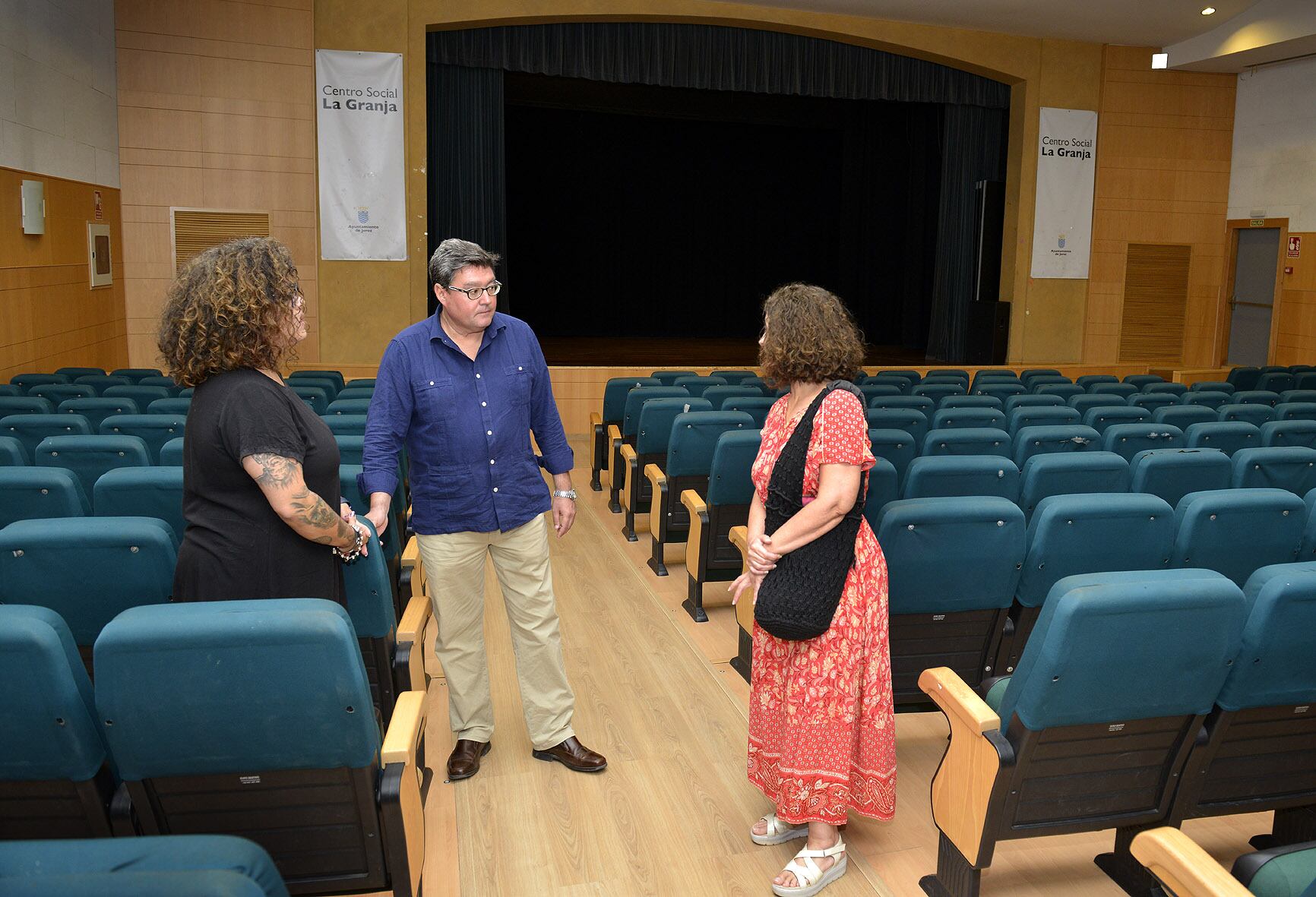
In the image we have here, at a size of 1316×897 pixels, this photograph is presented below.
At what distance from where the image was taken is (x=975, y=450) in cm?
439

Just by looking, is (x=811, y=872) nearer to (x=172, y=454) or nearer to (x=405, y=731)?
(x=405, y=731)

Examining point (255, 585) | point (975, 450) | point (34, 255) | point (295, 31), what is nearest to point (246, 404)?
point (255, 585)

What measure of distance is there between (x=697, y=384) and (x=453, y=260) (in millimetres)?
4502

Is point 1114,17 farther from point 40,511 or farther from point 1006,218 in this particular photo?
point 40,511

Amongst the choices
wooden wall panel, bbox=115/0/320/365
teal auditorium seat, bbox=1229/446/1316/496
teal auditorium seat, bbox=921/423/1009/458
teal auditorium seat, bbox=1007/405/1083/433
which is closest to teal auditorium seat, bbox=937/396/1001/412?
teal auditorium seat, bbox=1007/405/1083/433

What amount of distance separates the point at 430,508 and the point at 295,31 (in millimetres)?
8192

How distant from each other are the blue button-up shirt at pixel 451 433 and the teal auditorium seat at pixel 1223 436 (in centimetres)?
343

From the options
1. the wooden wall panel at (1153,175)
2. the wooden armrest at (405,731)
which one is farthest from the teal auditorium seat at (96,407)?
the wooden wall panel at (1153,175)

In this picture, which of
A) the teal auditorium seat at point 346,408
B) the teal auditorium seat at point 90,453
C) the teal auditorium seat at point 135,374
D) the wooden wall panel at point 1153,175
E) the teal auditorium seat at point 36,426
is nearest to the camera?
the teal auditorium seat at point 90,453

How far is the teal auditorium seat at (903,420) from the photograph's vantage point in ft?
16.9

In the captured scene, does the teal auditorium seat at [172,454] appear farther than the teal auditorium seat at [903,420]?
No

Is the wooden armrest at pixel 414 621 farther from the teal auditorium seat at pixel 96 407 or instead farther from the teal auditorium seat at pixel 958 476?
the teal auditorium seat at pixel 96 407

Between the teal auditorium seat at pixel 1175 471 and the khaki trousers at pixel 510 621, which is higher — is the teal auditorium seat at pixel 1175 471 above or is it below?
above

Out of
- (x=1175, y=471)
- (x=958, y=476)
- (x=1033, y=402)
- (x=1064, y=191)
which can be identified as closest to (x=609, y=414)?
(x=1033, y=402)
